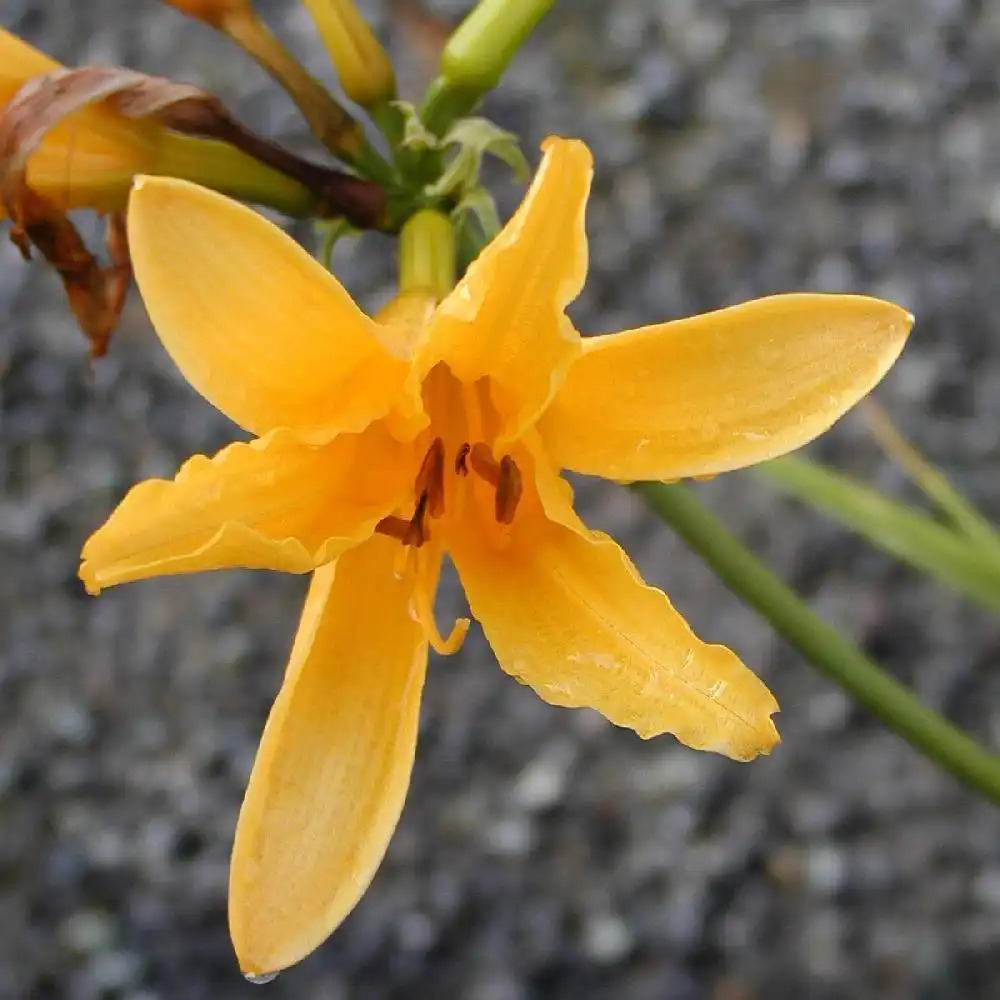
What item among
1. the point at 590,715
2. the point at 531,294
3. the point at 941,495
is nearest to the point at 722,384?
the point at 531,294

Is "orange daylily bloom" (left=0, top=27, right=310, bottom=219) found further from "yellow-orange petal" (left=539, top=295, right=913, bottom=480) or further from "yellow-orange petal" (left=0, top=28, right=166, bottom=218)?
"yellow-orange petal" (left=539, top=295, right=913, bottom=480)

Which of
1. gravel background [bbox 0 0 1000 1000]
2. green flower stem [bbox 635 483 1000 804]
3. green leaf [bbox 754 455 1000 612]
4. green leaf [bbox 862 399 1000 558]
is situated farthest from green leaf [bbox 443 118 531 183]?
gravel background [bbox 0 0 1000 1000]

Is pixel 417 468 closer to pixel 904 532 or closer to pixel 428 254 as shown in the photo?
pixel 428 254

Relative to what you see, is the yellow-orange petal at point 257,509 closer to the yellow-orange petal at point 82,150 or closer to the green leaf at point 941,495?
the yellow-orange petal at point 82,150

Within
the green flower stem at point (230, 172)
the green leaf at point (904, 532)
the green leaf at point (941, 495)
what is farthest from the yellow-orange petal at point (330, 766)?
the green leaf at point (941, 495)

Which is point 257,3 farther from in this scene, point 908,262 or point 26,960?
point 26,960

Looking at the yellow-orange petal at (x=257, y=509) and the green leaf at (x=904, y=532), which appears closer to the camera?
the yellow-orange petal at (x=257, y=509)
